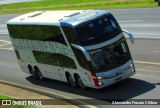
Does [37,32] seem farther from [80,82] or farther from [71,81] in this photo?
[80,82]

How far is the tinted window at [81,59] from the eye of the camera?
20062 millimetres

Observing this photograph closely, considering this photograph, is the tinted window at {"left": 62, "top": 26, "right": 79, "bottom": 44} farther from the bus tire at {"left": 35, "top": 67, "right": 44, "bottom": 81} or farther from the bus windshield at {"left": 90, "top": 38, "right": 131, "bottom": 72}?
the bus tire at {"left": 35, "top": 67, "right": 44, "bottom": 81}

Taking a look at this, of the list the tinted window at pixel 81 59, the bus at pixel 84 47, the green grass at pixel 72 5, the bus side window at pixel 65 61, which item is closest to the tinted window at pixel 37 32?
the bus at pixel 84 47

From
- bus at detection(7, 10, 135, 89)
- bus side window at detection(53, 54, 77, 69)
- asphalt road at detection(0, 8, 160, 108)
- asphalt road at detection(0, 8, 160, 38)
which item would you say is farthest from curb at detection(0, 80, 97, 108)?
asphalt road at detection(0, 8, 160, 38)

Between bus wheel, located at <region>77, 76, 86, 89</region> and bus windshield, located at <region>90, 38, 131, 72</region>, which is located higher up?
bus windshield, located at <region>90, 38, 131, 72</region>

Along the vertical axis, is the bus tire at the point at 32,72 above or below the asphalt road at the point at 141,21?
above

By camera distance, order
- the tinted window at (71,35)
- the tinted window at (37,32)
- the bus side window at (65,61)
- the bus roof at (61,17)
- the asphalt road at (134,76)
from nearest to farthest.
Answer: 1. the asphalt road at (134,76)
2. the tinted window at (71,35)
3. the bus roof at (61,17)
4. the bus side window at (65,61)
5. the tinted window at (37,32)

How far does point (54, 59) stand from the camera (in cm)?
2300

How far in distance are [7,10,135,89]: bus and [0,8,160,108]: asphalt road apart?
19.9 inches

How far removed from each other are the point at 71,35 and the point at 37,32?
369cm

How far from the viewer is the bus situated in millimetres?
20016

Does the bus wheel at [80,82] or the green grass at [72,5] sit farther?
the green grass at [72,5]

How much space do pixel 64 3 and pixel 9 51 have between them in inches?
1152

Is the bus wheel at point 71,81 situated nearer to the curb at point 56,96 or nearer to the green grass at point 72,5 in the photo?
the curb at point 56,96
